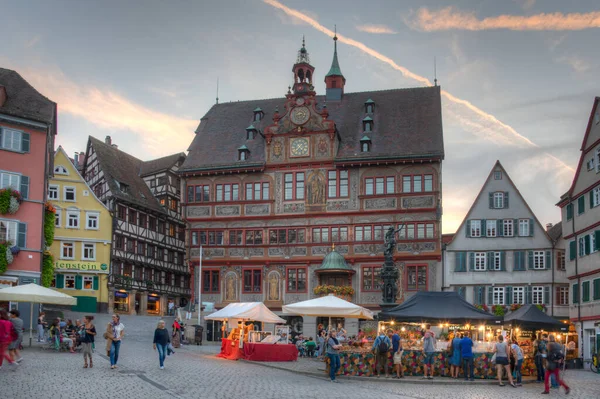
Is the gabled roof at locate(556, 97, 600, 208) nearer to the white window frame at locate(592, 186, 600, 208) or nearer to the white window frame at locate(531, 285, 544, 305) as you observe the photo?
the white window frame at locate(592, 186, 600, 208)

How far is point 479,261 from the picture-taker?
48.9m

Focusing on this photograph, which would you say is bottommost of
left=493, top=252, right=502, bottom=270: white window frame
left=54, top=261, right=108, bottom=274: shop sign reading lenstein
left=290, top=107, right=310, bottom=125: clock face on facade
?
left=54, top=261, right=108, bottom=274: shop sign reading lenstein

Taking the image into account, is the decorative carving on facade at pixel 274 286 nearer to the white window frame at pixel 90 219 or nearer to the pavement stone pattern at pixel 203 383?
the white window frame at pixel 90 219

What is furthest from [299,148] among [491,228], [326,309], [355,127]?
[326,309]

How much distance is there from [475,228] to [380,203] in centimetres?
596

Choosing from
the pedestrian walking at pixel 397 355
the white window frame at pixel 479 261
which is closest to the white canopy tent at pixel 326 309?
the pedestrian walking at pixel 397 355

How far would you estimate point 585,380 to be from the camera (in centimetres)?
2773

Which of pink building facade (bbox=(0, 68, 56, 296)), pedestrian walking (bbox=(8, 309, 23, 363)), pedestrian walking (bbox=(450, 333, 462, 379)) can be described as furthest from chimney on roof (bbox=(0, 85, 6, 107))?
pedestrian walking (bbox=(450, 333, 462, 379))

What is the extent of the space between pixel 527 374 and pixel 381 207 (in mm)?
23075

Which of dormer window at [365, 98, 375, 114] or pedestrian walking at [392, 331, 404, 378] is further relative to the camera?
dormer window at [365, 98, 375, 114]

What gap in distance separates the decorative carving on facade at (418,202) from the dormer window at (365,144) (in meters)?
4.12

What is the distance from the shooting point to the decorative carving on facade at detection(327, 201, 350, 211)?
50.1 m

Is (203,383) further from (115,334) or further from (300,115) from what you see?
(300,115)

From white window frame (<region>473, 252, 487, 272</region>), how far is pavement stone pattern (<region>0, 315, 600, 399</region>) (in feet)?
67.9
